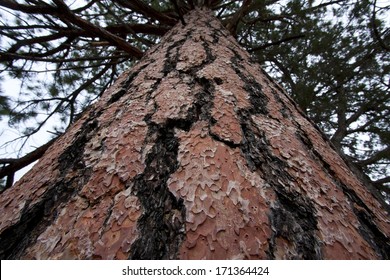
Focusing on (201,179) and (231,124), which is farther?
(231,124)

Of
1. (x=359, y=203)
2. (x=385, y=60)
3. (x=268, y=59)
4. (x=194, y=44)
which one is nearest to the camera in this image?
(x=359, y=203)

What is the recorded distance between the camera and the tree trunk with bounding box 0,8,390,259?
324mm

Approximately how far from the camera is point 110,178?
41cm

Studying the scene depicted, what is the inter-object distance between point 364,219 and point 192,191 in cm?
29

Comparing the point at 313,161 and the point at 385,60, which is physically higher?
the point at 385,60

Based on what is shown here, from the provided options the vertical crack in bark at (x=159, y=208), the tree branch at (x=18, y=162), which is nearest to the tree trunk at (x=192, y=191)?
the vertical crack in bark at (x=159, y=208)

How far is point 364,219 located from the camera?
405mm

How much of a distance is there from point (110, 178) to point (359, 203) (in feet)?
1.43

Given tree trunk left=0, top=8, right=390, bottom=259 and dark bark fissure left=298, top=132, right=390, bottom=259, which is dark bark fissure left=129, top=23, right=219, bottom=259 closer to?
tree trunk left=0, top=8, right=390, bottom=259

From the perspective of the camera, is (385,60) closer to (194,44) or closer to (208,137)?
(194,44)

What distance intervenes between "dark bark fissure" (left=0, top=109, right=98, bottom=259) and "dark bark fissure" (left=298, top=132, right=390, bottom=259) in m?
0.45

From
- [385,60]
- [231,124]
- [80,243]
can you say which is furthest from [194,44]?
[385,60]

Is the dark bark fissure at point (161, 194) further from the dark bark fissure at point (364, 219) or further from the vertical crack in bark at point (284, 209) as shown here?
the dark bark fissure at point (364, 219)

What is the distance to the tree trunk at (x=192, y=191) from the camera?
12.8 inches
